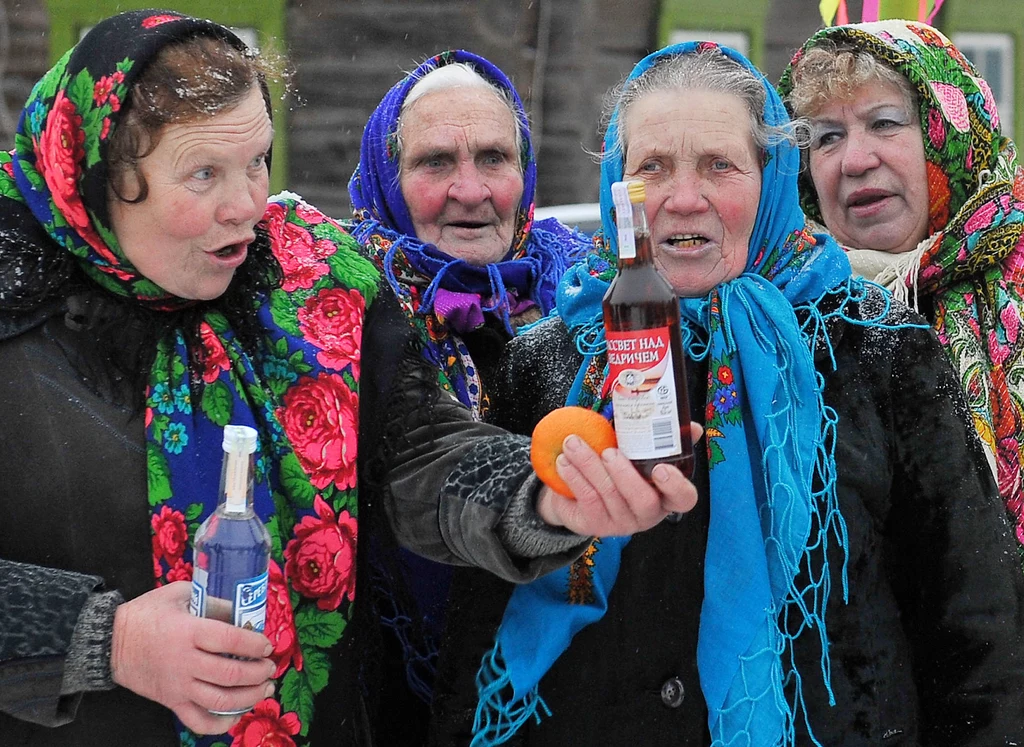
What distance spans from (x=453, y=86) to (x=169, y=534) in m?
1.65

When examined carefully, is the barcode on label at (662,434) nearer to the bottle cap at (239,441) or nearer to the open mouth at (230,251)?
the bottle cap at (239,441)

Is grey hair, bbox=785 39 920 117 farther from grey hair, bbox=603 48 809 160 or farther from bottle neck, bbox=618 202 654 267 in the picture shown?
bottle neck, bbox=618 202 654 267

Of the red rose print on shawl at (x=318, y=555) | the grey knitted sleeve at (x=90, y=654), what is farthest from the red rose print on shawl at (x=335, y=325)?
the grey knitted sleeve at (x=90, y=654)

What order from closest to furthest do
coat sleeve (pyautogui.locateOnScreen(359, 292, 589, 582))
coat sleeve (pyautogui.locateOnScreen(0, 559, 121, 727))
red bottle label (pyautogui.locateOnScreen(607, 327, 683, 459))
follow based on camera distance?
1. red bottle label (pyautogui.locateOnScreen(607, 327, 683, 459))
2. coat sleeve (pyautogui.locateOnScreen(0, 559, 121, 727))
3. coat sleeve (pyautogui.locateOnScreen(359, 292, 589, 582))

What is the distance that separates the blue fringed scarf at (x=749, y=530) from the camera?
2158mm

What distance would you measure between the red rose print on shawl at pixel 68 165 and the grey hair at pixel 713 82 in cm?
104

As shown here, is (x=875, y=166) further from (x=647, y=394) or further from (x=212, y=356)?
(x=212, y=356)

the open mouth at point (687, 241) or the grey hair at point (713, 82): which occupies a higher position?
the grey hair at point (713, 82)

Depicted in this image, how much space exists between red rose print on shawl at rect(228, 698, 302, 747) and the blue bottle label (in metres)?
0.36

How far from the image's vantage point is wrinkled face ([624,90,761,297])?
2.38m

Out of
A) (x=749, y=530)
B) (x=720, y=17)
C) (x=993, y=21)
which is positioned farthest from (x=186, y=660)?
(x=993, y=21)

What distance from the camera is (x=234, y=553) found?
176cm

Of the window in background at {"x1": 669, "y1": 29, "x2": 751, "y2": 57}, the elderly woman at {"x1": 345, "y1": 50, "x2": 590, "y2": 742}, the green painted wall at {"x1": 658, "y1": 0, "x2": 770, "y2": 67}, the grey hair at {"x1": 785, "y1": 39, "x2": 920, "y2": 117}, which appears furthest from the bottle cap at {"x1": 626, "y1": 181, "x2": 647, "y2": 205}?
the window in background at {"x1": 669, "y1": 29, "x2": 751, "y2": 57}

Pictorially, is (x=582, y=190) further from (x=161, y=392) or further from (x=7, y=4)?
(x=161, y=392)
